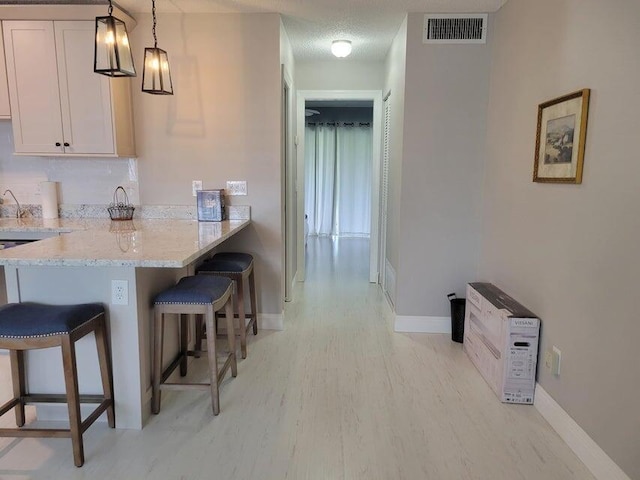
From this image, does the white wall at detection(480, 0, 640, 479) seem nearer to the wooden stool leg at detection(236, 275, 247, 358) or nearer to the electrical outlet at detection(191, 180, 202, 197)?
the wooden stool leg at detection(236, 275, 247, 358)

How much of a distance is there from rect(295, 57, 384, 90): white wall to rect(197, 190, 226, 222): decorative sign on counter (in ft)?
6.81

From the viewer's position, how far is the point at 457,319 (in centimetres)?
333

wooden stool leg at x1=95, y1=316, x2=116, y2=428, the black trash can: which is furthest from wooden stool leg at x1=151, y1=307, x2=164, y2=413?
the black trash can

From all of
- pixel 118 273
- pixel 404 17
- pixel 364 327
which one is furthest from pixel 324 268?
A: pixel 118 273

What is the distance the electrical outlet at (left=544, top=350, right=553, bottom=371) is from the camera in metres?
2.28

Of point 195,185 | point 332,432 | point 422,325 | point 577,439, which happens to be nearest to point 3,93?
point 195,185

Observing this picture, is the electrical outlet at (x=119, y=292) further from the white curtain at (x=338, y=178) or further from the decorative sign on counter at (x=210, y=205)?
the white curtain at (x=338, y=178)

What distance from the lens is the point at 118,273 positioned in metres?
2.04

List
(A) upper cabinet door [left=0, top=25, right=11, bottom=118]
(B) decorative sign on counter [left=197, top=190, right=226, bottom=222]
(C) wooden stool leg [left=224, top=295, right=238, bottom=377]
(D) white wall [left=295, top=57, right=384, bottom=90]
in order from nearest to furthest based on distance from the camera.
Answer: (C) wooden stool leg [left=224, top=295, right=238, bottom=377]
(A) upper cabinet door [left=0, top=25, right=11, bottom=118]
(B) decorative sign on counter [left=197, top=190, right=226, bottom=222]
(D) white wall [left=295, top=57, right=384, bottom=90]

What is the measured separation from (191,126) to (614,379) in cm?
316

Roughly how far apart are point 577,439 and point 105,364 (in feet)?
7.72

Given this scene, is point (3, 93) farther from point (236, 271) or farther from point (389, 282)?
point (389, 282)

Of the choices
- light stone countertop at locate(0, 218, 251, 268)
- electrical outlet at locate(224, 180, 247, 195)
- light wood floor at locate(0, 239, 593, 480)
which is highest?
electrical outlet at locate(224, 180, 247, 195)

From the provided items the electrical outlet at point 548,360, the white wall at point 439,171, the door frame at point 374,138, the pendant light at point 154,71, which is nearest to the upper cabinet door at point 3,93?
the pendant light at point 154,71
